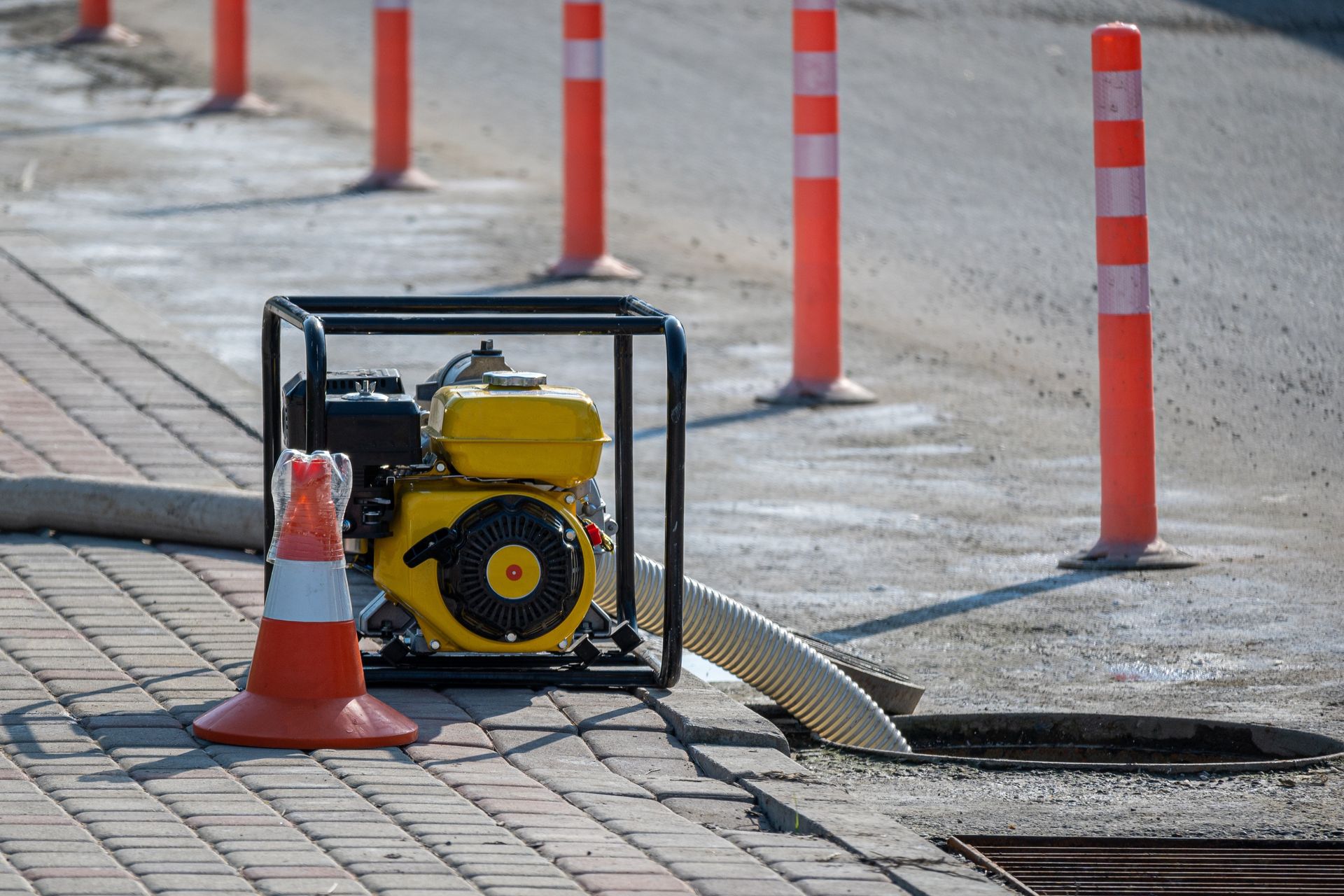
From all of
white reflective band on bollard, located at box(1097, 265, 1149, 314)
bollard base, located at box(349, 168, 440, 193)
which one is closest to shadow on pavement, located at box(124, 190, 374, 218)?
bollard base, located at box(349, 168, 440, 193)

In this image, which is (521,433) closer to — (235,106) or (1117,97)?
(1117,97)

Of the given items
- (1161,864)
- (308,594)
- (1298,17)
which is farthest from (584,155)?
(1298,17)

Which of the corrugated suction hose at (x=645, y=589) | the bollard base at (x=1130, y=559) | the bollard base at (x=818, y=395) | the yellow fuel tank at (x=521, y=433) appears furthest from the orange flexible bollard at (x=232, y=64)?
the yellow fuel tank at (x=521, y=433)

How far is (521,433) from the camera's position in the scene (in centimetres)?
445

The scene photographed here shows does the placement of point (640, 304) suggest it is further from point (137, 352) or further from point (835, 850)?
point (137, 352)

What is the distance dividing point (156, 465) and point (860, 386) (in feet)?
9.14

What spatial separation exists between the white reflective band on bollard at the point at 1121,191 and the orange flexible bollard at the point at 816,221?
182 cm

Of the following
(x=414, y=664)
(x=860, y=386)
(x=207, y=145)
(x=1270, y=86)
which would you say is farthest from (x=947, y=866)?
(x=1270, y=86)

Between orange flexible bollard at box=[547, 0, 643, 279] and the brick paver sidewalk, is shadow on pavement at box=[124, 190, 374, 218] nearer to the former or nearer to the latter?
orange flexible bollard at box=[547, 0, 643, 279]

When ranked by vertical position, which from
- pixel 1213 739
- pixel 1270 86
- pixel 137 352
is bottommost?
pixel 1213 739

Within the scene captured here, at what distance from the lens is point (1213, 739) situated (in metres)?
4.57

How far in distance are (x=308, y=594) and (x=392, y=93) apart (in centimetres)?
713

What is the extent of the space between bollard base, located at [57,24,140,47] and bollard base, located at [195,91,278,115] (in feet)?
7.82

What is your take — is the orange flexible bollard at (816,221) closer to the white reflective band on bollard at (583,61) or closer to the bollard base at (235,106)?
the white reflective band on bollard at (583,61)
